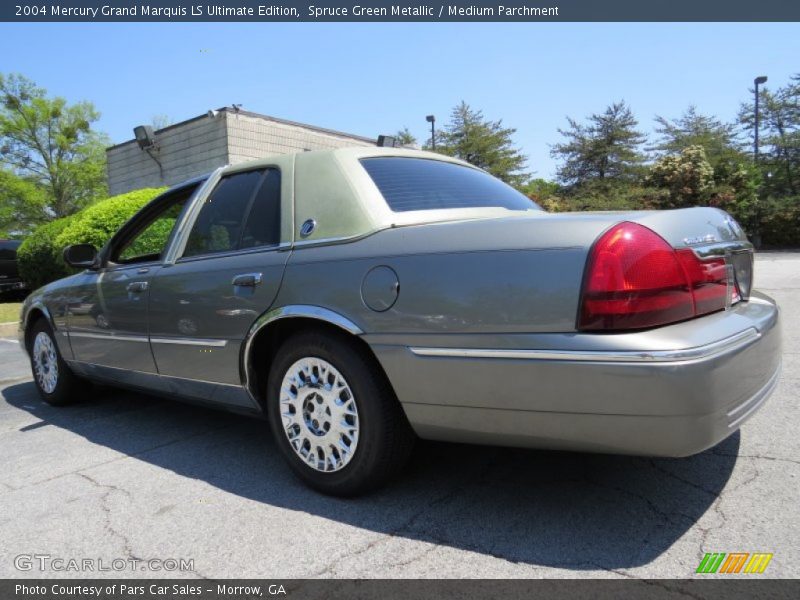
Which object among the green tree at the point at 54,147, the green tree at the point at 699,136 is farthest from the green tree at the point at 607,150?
the green tree at the point at 54,147

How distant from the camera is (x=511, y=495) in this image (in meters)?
2.66

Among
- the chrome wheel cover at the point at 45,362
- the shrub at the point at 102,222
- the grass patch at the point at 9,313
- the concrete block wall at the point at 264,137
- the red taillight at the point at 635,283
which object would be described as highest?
the concrete block wall at the point at 264,137

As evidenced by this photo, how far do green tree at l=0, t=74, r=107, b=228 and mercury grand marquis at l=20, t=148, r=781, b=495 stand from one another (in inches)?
1495

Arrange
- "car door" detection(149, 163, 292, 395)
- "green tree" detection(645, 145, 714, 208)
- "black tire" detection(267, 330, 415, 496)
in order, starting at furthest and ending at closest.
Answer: "green tree" detection(645, 145, 714, 208), "car door" detection(149, 163, 292, 395), "black tire" detection(267, 330, 415, 496)

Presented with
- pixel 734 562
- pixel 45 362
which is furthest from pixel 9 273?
pixel 734 562

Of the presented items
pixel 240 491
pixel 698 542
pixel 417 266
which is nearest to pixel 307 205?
pixel 417 266

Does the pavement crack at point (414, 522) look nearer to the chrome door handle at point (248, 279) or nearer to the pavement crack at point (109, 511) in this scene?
the pavement crack at point (109, 511)

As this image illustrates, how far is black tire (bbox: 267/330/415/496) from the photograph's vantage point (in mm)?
2498

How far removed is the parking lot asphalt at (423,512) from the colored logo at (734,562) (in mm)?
27

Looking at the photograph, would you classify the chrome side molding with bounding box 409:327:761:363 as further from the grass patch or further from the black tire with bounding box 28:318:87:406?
the grass patch

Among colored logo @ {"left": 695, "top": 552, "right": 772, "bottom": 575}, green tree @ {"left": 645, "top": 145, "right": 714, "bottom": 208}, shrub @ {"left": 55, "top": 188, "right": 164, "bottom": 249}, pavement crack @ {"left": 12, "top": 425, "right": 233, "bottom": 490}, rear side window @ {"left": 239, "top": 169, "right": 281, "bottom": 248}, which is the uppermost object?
green tree @ {"left": 645, "top": 145, "right": 714, "bottom": 208}

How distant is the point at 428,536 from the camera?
233cm

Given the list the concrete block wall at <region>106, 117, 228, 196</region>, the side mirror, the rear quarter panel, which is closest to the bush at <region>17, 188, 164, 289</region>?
the concrete block wall at <region>106, 117, 228, 196</region>

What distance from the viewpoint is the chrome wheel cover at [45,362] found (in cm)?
472
